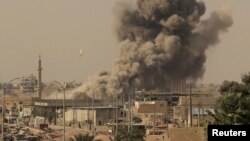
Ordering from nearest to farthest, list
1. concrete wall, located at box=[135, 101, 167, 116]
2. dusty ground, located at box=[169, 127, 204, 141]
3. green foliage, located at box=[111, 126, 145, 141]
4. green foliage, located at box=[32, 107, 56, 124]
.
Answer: dusty ground, located at box=[169, 127, 204, 141] < green foliage, located at box=[111, 126, 145, 141] < concrete wall, located at box=[135, 101, 167, 116] < green foliage, located at box=[32, 107, 56, 124]

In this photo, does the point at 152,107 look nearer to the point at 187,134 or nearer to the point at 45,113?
the point at 45,113

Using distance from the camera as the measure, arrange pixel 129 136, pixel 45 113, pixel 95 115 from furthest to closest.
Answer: pixel 45 113 → pixel 95 115 → pixel 129 136

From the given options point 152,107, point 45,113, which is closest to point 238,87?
point 152,107

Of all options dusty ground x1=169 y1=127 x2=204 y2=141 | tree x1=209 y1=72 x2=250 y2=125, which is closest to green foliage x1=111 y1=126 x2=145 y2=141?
dusty ground x1=169 y1=127 x2=204 y2=141

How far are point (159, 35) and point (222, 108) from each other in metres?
99.9

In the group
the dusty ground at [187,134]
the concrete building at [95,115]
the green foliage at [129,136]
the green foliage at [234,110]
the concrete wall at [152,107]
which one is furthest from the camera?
the concrete building at [95,115]

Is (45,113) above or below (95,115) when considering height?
above

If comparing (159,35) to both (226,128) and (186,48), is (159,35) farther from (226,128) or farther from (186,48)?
(226,128)

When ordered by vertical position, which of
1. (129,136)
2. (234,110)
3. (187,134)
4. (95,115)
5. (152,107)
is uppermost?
(152,107)

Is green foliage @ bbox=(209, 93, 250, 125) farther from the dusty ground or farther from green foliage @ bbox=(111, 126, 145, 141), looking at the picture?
green foliage @ bbox=(111, 126, 145, 141)

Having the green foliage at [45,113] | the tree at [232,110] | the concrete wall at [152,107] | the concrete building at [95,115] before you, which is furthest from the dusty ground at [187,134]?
the green foliage at [45,113]

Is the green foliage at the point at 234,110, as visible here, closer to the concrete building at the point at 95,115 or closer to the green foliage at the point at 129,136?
the green foliage at the point at 129,136

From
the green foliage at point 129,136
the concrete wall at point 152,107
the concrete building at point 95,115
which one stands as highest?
the concrete wall at point 152,107

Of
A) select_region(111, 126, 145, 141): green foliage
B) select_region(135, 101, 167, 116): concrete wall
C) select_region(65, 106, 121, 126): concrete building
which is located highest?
select_region(135, 101, 167, 116): concrete wall
